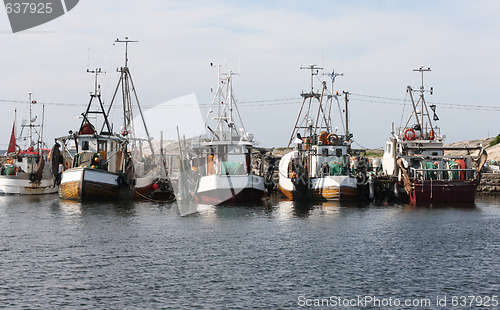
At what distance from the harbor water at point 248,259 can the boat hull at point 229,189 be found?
13.8ft

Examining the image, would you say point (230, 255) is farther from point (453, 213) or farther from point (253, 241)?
point (453, 213)

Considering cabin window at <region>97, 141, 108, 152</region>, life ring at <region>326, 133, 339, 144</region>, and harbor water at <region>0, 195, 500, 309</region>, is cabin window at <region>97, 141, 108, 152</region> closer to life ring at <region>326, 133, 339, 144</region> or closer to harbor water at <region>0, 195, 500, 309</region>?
harbor water at <region>0, 195, 500, 309</region>

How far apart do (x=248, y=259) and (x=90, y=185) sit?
99.5ft

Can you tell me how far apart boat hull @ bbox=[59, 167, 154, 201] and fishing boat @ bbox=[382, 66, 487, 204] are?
26.7 metres

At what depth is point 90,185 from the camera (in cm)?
5728

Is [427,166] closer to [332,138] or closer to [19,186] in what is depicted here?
[332,138]

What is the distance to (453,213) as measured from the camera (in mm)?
48781

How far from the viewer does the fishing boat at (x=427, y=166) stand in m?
54.4

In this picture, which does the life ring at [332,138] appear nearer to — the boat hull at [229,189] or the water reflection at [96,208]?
the boat hull at [229,189]

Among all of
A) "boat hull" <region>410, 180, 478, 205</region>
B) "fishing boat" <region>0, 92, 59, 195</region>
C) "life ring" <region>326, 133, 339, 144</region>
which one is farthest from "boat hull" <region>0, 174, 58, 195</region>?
"boat hull" <region>410, 180, 478, 205</region>

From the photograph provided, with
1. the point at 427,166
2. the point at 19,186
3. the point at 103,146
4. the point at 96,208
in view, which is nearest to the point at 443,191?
the point at 427,166

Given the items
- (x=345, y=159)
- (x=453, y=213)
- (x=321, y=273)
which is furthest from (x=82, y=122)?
(x=321, y=273)

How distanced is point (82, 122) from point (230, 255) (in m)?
36.4

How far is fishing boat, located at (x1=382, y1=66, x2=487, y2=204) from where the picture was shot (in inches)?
2142
